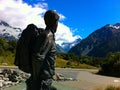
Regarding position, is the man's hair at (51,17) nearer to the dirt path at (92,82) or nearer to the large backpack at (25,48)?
the large backpack at (25,48)

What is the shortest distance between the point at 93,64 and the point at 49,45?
9214 centimetres

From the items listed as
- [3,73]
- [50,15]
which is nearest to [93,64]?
[3,73]

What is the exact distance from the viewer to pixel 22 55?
7.64m

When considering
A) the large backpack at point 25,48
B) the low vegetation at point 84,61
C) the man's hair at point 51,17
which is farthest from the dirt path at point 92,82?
the large backpack at point 25,48

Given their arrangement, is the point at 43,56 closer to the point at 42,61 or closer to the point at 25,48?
the point at 42,61

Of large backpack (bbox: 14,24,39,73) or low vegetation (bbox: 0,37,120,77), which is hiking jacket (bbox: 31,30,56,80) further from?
low vegetation (bbox: 0,37,120,77)

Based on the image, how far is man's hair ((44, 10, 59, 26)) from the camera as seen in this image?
7980 millimetres

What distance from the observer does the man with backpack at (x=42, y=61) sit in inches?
294

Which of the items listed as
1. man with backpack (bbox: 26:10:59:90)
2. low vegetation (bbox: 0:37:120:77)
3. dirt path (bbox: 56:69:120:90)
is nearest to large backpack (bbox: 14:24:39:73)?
man with backpack (bbox: 26:10:59:90)

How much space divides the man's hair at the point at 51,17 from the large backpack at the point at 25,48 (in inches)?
17.0

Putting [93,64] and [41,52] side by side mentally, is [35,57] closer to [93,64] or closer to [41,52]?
[41,52]

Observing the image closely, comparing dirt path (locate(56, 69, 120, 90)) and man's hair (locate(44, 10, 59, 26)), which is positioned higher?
man's hair (locate(44, 10, 59, 26))

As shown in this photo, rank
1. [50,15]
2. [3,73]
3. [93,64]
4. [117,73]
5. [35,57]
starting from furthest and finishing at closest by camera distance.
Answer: [93,64], [117,73], [3,73], [50,15], [35,57]

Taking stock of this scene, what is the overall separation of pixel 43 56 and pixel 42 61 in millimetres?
113
